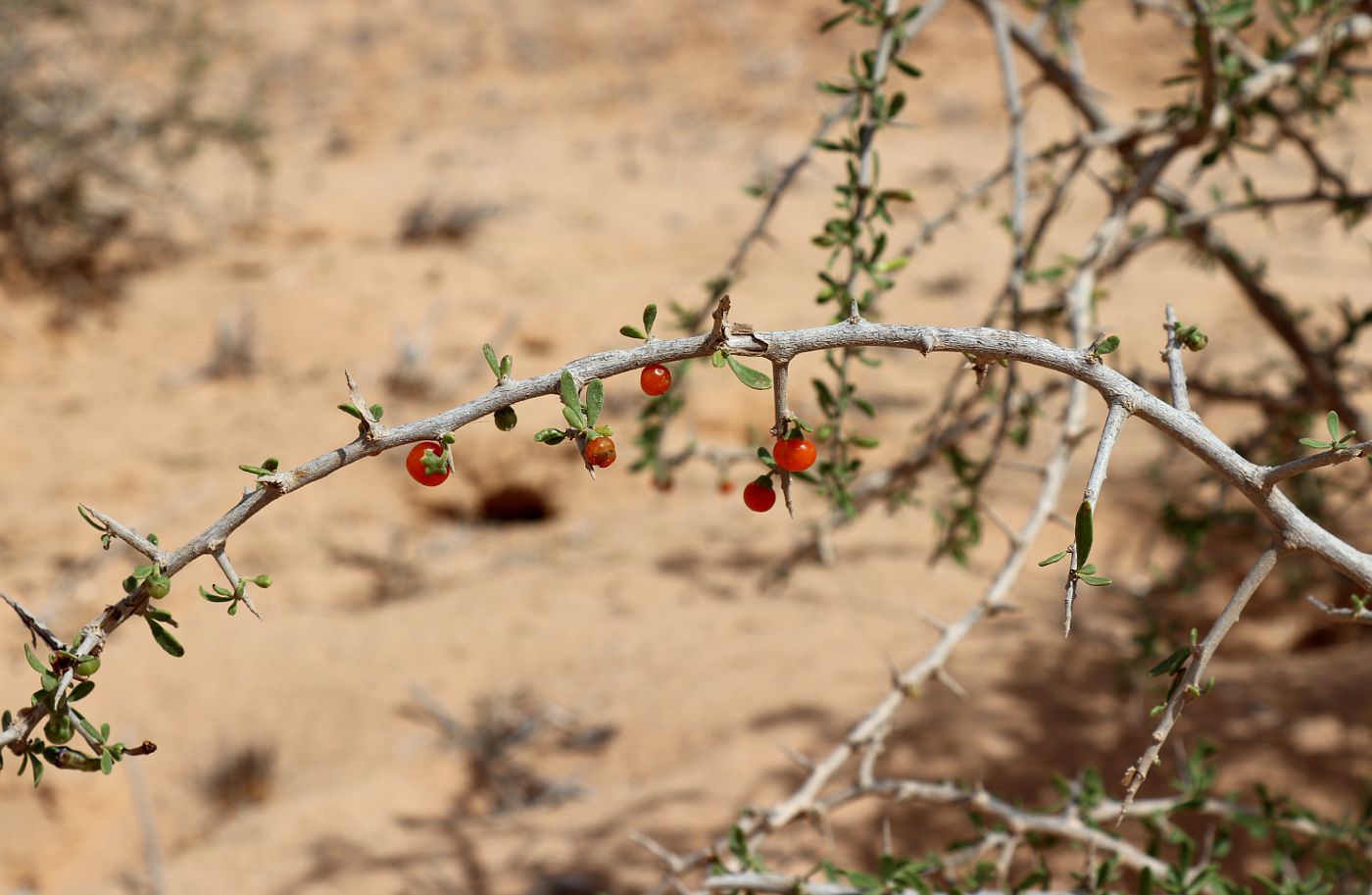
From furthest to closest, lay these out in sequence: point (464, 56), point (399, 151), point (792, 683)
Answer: point (464, 56), point (399, 151), point (792, 683)

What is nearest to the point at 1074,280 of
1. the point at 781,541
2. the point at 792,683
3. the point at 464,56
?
the point at 792,683

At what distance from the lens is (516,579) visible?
452cm

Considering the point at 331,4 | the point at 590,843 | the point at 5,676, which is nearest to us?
the point at 590,843

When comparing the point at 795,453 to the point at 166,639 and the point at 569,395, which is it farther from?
the point at 166,639

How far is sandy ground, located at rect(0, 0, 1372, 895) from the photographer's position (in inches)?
115

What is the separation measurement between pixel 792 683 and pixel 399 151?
874 cm

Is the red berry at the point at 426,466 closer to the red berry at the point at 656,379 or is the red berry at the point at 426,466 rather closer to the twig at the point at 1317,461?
the red berry at the point at 656,379

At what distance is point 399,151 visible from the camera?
10586 millimetres

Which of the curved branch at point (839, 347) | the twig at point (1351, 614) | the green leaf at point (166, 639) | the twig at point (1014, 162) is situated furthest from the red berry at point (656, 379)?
the twig at point (1014, 162)

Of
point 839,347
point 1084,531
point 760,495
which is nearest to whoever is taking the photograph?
point 1084,531

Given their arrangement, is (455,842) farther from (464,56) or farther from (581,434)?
(464,56)

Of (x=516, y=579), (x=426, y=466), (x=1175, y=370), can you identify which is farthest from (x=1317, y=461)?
(x=516, y=579)

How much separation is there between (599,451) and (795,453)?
0.68ft

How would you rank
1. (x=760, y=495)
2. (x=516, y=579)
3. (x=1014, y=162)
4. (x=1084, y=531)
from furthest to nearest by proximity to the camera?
(x=516, y=579) → (x=1014, y=162) → (x=760, y=495) → (x=1084, y=531)
